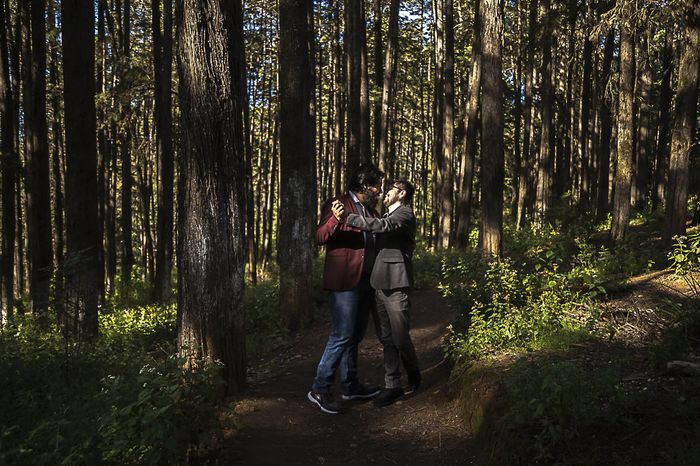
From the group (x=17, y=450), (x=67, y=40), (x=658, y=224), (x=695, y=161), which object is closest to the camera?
(x=17, y=450)

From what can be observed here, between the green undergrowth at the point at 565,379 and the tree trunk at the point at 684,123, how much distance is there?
432 centimetres

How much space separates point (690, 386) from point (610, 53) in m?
21.1

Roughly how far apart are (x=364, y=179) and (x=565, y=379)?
3250 mm

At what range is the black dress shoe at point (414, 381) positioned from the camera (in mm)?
7113

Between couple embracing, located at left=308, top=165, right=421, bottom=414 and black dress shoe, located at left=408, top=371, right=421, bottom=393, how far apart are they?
77 millimetres

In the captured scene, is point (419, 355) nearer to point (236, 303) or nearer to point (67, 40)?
point (236, 303)

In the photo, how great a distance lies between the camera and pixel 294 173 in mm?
11922

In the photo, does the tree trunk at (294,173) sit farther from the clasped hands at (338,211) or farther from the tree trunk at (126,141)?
the tree trunk at (126,141)

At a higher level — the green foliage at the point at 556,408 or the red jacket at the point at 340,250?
the red jacket at the point at 340,250

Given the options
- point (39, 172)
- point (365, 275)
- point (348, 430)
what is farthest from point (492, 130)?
point (39, 172)

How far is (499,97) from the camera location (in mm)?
11836

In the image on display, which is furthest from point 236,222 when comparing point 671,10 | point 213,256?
point 671,10

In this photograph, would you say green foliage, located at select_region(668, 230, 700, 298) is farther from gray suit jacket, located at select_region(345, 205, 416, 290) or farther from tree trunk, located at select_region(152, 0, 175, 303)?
tree trunk, located at select_region(152, 0, 175, 303)

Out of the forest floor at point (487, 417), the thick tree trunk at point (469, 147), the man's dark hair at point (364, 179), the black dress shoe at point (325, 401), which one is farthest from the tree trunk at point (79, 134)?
the thick tree trunk at point (469, 147)
